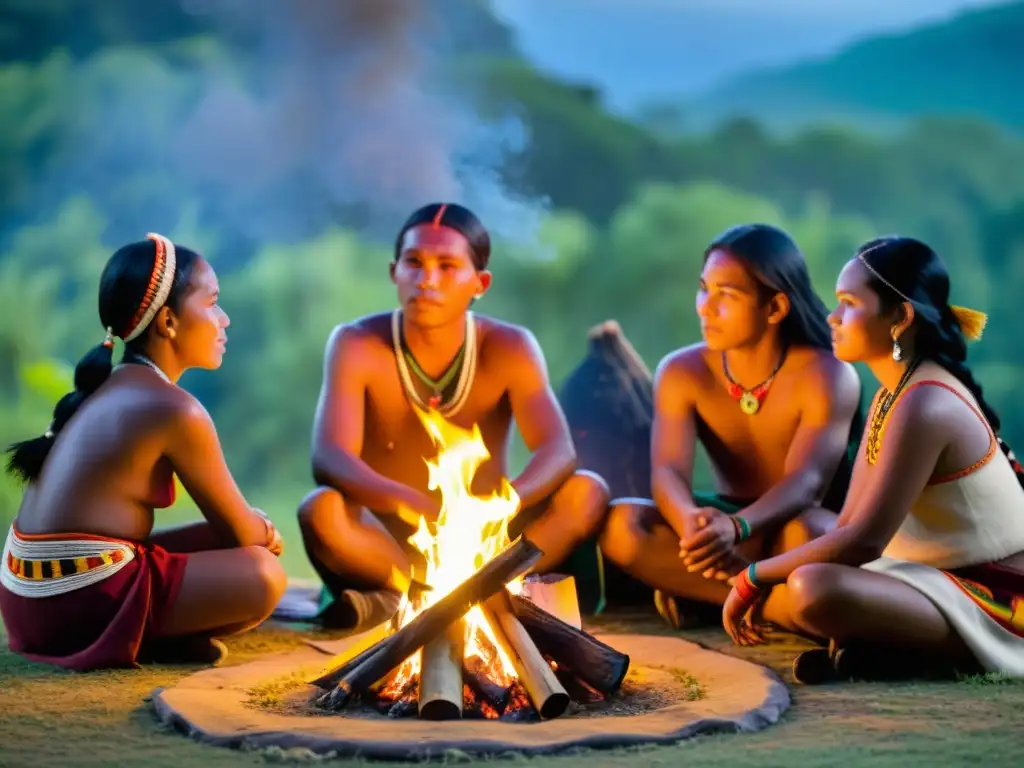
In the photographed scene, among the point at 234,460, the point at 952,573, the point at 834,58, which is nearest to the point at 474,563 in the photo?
the point at 952,573

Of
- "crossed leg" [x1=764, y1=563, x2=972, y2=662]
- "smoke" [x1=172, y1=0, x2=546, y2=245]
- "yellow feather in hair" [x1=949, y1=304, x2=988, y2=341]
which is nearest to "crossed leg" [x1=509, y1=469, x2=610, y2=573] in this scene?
"crossed leg" [x1=764, y1=563, x2=972, y2=662]

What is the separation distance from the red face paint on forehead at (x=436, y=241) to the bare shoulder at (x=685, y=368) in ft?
2.61

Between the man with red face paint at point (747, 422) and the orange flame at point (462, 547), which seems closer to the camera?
the orange flame at point (462, 547)

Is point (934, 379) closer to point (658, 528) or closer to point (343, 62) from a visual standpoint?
point (658, 528)

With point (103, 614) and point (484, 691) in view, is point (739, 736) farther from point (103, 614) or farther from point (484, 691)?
point (103, 614)

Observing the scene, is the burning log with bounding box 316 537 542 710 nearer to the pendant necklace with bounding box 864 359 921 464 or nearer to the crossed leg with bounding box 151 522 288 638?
the crossed leg with bounding box 151 522 288 638

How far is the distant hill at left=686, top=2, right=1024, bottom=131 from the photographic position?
36.7 feet

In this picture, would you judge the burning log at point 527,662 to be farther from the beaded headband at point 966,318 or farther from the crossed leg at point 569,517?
the beaded headband at point 966,318

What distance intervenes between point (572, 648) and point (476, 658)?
0.25 meters

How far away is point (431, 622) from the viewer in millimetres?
3396

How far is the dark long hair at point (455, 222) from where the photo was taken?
480 cm

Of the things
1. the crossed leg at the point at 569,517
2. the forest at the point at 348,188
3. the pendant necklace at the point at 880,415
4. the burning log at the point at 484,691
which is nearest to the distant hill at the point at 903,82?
the forest at the point at 348,188

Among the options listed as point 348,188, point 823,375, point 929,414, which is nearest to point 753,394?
point 823,375

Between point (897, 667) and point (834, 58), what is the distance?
8240 mm
